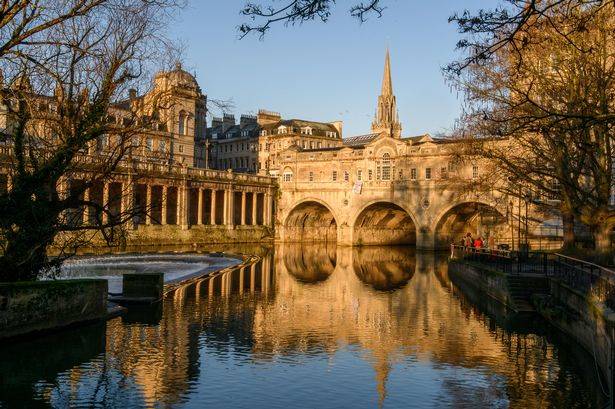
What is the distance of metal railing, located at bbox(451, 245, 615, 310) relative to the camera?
1703cm

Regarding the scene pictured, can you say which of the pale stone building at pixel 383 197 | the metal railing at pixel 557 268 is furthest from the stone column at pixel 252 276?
the pale stone building at pixel 383 197

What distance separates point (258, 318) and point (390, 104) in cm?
8042

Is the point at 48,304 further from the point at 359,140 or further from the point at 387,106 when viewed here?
the point at 359,140

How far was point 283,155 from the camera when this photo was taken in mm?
80312

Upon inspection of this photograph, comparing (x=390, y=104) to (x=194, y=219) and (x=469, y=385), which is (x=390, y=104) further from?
(x=469, y=385)

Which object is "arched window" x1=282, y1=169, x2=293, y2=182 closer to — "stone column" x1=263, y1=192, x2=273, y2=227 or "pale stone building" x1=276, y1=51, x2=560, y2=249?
"pale stone building" x1=276, y1=51, x2=560, y2=249

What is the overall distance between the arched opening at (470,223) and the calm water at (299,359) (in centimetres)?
3373

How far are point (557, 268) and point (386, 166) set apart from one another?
4575cm

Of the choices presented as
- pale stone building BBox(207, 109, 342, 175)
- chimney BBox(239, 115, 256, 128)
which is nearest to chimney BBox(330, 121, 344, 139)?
pale stone building BBox(207, 109, 342, 175)

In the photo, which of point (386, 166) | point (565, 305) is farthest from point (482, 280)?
point (386, 166)

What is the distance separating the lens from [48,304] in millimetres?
18391

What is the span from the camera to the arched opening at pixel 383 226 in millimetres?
74312

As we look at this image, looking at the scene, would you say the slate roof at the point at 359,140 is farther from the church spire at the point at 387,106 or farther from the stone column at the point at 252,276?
the stone column at the point at 252,276

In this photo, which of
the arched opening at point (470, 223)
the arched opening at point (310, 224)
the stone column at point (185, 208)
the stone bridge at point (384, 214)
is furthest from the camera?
the arched opening at point (310, 224)
